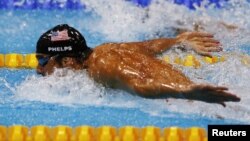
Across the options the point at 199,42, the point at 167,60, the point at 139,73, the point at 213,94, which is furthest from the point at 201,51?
the point at 213,94

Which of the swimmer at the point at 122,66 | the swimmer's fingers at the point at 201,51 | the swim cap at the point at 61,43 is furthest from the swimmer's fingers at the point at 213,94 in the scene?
the swim cap at the point at 61,43

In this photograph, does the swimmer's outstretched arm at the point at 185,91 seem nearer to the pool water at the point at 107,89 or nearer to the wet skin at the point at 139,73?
the wet skin at the point at 139,73

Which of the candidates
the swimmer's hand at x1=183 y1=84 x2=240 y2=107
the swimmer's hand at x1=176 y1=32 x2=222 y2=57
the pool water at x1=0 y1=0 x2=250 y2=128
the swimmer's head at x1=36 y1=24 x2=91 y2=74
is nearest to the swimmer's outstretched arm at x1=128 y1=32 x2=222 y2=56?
the swimmer's hand at x1=176 y1=32 x2=222 y2=57

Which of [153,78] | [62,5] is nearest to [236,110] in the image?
[153,78]

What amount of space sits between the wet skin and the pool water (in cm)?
9

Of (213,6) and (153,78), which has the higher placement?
(213,6)

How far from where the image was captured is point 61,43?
3.01 metres

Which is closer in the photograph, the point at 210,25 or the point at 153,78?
the point at 153,78

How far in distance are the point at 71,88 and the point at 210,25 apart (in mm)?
1219

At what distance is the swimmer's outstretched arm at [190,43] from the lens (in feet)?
10.6

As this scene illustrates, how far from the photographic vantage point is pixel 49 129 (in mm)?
2734

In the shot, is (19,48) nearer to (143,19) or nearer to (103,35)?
(103,35)

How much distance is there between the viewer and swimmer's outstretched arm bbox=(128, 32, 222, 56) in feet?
10.6

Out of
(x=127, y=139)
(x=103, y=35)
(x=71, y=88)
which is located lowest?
(x=127, y=139)
